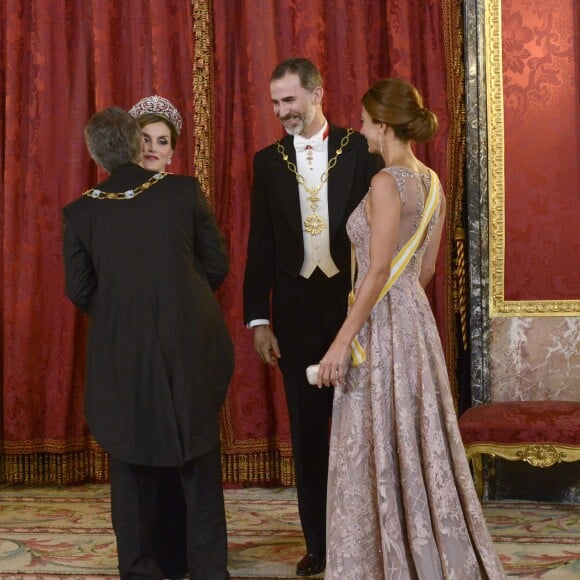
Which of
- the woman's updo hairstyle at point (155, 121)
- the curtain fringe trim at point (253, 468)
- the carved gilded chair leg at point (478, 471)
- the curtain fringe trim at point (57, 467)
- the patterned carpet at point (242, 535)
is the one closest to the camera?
the patterned carpet at point (242, 535)

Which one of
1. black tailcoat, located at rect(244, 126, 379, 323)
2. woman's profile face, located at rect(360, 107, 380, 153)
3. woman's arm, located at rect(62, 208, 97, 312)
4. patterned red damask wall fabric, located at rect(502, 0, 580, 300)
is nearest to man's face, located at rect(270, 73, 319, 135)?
black tailcoat, located at rect(244, 126, 379, 323)

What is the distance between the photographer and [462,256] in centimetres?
432

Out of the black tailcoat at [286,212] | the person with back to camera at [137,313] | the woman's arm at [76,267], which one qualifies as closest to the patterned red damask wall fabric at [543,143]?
the black tailcoat at [286,212]

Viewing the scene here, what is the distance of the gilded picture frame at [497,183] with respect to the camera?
418 centimetres

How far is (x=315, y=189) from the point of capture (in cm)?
321

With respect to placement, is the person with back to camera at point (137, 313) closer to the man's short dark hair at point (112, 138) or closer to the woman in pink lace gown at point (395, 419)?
the man's short dark hair at point (112, 138)

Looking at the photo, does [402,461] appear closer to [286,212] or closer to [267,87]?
[286,212]

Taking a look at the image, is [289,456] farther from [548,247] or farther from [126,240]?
[126,240]

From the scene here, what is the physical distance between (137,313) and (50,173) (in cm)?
223

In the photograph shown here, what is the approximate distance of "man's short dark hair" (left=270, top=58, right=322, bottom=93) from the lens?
10.2ft

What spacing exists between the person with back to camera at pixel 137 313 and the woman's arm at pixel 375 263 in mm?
399

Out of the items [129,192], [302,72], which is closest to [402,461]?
[129,192]

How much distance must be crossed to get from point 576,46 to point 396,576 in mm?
2666

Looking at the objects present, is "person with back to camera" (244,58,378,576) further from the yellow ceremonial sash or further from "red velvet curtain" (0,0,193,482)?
"red velvet curtain" (0,0,193,482)
